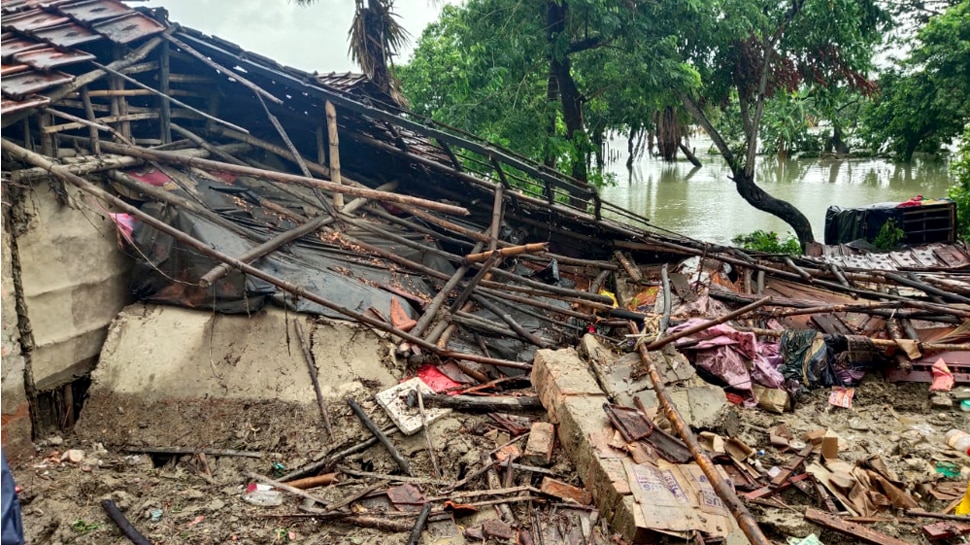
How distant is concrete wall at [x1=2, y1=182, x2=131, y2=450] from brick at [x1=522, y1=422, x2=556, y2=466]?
12.9ft

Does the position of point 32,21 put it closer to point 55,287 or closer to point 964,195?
point 55,287

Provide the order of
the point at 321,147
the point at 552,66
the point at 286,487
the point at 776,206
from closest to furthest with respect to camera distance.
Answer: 1. the point at 286,487
2. the point at 321,147
3. the point at 552,66
4. the point at 776,206

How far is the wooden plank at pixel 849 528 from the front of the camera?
3248mm

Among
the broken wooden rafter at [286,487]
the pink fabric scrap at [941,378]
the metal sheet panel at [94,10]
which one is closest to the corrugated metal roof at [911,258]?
the pink fabric scrap at [941,378]

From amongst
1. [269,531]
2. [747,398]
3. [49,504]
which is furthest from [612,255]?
[49,504]

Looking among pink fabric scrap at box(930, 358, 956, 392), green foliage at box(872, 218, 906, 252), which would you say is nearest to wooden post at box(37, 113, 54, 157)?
pink fabric scrap at box(930, 358, 956, 392)

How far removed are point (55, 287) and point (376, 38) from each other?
27.7 ft

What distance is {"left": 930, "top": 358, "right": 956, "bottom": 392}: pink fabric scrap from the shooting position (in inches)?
205

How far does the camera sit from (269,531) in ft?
11.2

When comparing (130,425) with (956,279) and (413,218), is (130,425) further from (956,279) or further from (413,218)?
(956,279)

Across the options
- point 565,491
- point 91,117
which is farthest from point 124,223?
point 565,491

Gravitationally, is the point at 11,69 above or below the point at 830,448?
above

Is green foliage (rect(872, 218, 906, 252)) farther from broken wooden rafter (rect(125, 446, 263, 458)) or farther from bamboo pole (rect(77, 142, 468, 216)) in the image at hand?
broken wooden rafter (rect(125, 446, 263, 458))

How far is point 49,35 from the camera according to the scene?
5.21 meters
